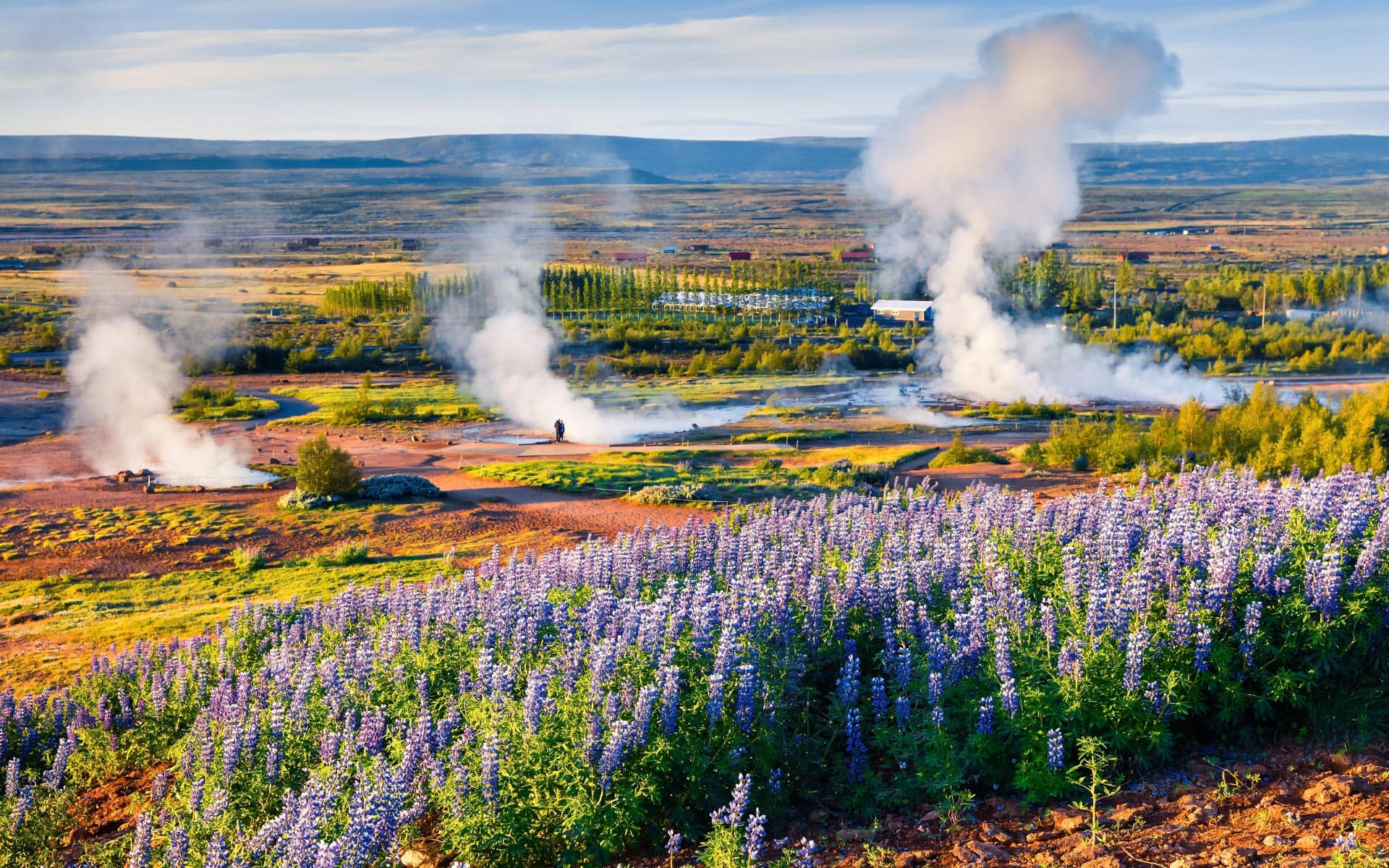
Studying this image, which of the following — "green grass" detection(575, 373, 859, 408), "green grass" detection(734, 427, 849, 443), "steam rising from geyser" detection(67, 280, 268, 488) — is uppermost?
"steam rising from geyser" detection(67, 280, 268, 488)

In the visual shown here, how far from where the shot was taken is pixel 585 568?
1029 centimetres

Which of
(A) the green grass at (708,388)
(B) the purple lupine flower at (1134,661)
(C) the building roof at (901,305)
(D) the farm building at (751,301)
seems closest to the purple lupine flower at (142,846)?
(B) the purple lupine flower at (1134,661)

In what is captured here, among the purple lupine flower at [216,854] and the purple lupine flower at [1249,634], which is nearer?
the purple lupine flower at [216,854]

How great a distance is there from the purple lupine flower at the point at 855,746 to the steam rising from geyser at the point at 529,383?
30.5 m

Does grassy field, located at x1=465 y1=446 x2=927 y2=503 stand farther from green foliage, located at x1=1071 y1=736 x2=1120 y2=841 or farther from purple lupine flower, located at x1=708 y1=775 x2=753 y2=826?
purple lupine flower, located at x1=708 y1=775 x2=753 y2=826

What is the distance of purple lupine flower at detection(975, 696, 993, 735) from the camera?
677 centimetres

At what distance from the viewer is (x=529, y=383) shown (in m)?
45.1

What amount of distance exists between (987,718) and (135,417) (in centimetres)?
4064

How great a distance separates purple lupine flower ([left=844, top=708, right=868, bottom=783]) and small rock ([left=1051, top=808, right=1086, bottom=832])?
1.10 metres

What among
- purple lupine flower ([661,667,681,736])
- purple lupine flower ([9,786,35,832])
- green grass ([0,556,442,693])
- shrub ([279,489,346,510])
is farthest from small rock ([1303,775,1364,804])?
shrub ([279,489,346,510])

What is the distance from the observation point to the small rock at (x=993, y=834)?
623cm

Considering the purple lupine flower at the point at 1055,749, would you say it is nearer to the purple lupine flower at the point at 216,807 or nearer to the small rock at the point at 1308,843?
the small rock at the point at 1308,843

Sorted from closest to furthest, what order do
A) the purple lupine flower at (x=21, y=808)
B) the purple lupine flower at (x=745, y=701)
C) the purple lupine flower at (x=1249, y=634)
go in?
the purple lupine flower at (x=745, y=701)
the purple lupine flower at (x=1249, y=634)
the purple lupine flower at (x=21, y=808)

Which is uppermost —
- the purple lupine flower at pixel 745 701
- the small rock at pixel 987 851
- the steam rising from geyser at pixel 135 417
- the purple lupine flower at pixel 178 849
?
the purple lupine flower at pixel 745 701
